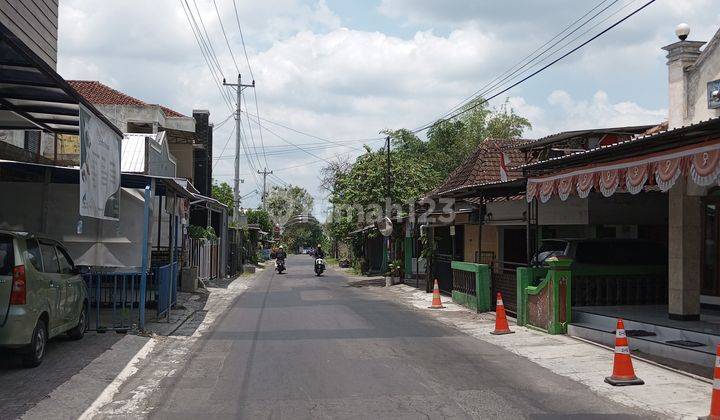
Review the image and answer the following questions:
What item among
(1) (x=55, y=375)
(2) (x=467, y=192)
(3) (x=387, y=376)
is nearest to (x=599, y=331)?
(3) (x=387, y=376)

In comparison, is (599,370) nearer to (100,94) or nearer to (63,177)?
(63,177)

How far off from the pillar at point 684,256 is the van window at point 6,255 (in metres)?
10.6

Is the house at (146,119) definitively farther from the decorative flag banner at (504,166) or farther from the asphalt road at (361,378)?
the asphalt road at (361,378)

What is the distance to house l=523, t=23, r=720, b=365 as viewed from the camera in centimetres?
895

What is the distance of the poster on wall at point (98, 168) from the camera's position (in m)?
9.45

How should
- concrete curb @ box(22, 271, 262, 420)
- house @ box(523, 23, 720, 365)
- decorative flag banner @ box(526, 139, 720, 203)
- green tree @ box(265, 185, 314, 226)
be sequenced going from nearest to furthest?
concrete curb @ box(22, 271, 262, 420) < decorative flag banner @ box(526, 139, 720, 203) < house @ box(523, 23, 720, 365) < green tree @ box(265, 185, 314, 226)

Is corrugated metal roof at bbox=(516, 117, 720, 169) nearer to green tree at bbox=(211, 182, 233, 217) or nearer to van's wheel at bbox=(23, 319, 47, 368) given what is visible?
van's wheel at bbox=(23, 319, 47, 368)

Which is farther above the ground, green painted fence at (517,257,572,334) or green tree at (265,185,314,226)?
green tree at (265,185,314,226)

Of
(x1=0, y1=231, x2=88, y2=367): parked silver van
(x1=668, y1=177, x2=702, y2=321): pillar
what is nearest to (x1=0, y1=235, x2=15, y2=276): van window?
(x1=0, y1=231, x2=88, y2=367): parked silver van

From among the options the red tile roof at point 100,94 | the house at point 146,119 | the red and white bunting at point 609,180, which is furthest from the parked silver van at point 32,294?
the red tile roof at point 100,94

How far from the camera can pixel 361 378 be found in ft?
28.2

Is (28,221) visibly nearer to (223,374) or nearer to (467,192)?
(223,374)

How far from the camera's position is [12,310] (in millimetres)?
8039

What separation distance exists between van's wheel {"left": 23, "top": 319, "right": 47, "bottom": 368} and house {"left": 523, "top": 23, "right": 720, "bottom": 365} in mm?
8710
